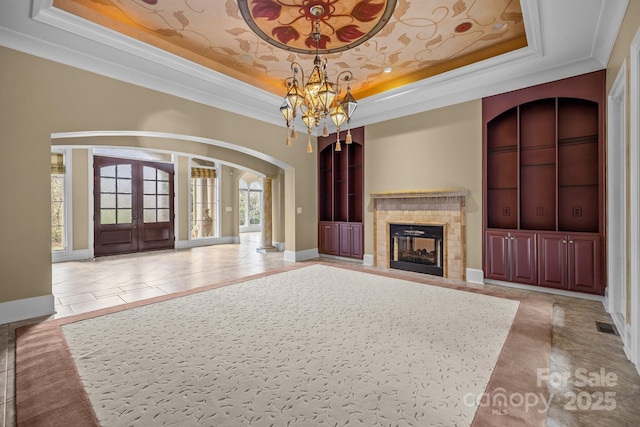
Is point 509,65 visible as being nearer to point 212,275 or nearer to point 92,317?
point 212,275

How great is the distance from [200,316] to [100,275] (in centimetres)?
366

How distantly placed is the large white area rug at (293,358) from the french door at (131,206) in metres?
5.81

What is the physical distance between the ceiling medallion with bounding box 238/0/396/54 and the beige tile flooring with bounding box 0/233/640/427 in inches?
155

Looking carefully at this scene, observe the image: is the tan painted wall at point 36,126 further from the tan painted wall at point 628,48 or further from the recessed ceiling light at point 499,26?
the tan painted wall at point 628,48

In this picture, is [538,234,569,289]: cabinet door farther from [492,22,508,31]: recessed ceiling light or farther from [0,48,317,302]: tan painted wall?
[0,48,317,302]: tan painted wall

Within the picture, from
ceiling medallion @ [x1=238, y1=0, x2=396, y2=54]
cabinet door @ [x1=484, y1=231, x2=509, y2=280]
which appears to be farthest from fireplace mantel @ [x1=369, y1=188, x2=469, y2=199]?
ceiling medallion @ [x1=238, y1=0, x2=396, y2=54]

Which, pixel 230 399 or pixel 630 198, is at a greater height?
pixel 630 198

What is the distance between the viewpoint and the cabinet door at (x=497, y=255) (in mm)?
4702

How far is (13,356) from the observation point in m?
2.45

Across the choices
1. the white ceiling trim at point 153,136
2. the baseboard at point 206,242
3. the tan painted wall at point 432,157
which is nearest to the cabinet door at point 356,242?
the tan painted wall at point 432,157

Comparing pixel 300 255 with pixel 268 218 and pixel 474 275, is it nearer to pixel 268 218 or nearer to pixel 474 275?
pixel 268 218

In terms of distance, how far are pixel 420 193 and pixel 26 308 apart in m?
6.05

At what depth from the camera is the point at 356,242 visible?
22.3 feet

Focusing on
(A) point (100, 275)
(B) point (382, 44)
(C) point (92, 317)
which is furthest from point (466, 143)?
(A) point (100, 275)
